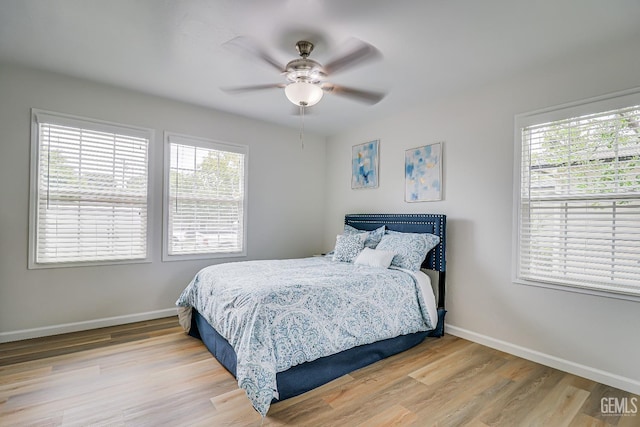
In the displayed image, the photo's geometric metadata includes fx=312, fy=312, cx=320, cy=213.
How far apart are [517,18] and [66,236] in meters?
4.38

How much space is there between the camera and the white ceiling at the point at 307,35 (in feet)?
6.76

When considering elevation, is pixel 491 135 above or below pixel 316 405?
above

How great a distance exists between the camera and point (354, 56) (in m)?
2.38

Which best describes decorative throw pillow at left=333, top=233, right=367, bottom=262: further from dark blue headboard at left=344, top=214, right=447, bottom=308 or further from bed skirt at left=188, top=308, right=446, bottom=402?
bed skirt at left=188, top=308, right=446, bottom=402

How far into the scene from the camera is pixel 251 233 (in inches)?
175

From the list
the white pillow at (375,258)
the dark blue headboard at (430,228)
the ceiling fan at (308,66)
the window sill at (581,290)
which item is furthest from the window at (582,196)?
the ceiling fan at (308,66)

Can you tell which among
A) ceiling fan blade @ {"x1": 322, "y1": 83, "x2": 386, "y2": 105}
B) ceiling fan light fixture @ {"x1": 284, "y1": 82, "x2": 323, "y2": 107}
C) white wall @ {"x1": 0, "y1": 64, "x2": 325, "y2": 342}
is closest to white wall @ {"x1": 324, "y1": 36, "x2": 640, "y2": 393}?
ceiling fan blade @ {"x1": 322, "y1": 83, "x2": 386, "y2": 105}

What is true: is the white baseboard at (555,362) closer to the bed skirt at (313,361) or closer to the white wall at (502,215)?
the white wall at (502,215)

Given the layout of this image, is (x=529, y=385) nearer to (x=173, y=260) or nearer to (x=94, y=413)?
(x=94, y=413)

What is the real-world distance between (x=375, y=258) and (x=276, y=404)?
67.4 inches

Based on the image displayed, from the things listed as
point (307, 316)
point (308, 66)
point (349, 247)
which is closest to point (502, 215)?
point (349, 247)

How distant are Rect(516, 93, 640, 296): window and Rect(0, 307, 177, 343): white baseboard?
394cm

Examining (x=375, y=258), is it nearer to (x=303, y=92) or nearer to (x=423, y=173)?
(x=423, y=173)

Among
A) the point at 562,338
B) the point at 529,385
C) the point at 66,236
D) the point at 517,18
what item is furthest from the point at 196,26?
the point at 562,338
